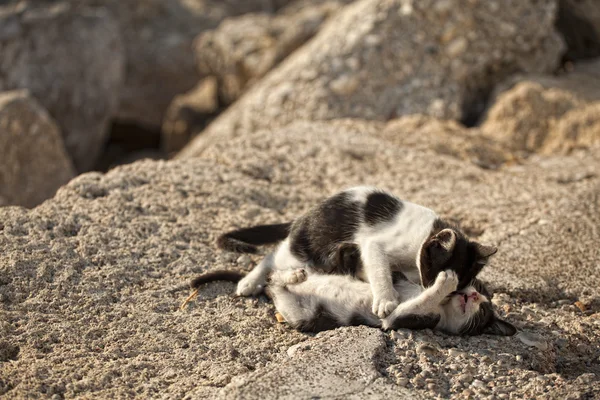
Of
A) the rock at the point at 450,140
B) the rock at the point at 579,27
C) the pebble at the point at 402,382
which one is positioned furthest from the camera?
the rock at the point at 579,27

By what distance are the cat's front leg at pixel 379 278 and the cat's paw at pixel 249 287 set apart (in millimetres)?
571

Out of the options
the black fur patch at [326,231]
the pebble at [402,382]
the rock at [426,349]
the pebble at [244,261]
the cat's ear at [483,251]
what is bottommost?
the pebble at [402,382]

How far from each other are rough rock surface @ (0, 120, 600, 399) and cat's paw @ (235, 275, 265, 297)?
0.04 metres

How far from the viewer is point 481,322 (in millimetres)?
3559

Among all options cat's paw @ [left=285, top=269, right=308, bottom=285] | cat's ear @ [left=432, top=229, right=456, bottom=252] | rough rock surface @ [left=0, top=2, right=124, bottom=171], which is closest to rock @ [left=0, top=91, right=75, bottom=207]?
rough rock surface @ [left=0, top=2, right=124, bottom=171]

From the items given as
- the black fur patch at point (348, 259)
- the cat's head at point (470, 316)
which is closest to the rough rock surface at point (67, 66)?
the black fur patch at point (348, 259)

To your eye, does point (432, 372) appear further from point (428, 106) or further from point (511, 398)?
point (428, 106)

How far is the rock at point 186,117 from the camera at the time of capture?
10711 mm

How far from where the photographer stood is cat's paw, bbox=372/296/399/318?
3.46 meters

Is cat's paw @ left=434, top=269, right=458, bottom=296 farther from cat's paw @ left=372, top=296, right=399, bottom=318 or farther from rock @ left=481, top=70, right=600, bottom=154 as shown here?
rock @ left=481, top=70, right=600, bottom=154

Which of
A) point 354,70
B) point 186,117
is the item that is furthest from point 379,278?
point 186,117

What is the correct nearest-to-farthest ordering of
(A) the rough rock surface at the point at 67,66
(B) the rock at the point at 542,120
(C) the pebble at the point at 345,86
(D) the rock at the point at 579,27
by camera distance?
(B) the rock at the point at 542,120 < (C) the pebble at the point at 345,86 < (D) the rock at the point at 579,27 < (A) the rough rock surface at the point at 67,66

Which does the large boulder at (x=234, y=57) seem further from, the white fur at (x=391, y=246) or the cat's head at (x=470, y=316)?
the cat's head at (x=470, y=316)

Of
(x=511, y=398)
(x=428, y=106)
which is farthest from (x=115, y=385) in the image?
(x=428, y=106)
